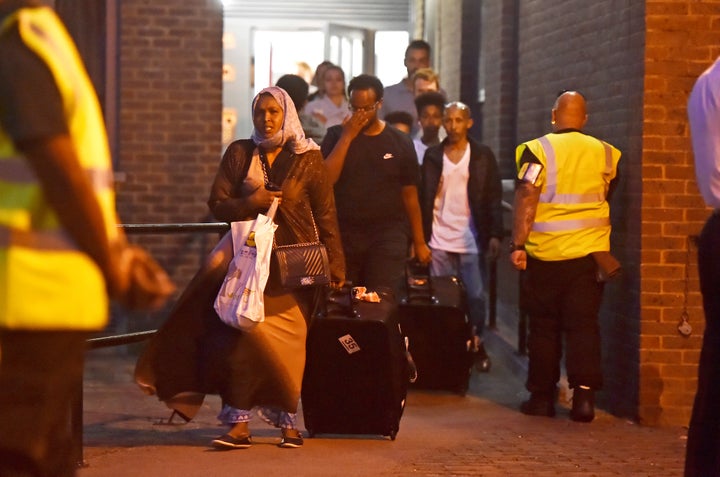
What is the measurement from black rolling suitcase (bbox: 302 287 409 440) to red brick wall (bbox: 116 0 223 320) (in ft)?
15.4

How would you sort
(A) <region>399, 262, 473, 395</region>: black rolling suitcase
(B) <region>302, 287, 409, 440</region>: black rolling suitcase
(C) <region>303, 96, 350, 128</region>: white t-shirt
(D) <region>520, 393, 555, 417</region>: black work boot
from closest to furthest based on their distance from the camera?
1. (B) <region>302, 287, 409, 440</region>: black rolling suitcase
2. (D) <region>520, 393, 555, 417</region>: black work boot
3. (A) <region>399, 262, 473, 395</region>: black rolling suitcase
4. (C) <region>303, 96, 350, 128</region>: white t-shirt

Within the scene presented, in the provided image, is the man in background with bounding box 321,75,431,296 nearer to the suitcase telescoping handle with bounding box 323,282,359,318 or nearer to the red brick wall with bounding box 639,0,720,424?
the suitcase telescoping handle with bounding box 323,282,359,318

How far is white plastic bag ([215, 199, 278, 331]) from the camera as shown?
24.6ft

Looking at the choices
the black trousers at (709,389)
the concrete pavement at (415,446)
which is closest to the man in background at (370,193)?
the concrete pavement at (415,446)

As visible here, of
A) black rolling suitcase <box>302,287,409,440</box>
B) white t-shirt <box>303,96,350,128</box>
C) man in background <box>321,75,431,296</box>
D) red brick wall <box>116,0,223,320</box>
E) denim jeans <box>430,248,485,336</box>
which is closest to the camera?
black rolling suitcase <box>302,287,409,440</box>

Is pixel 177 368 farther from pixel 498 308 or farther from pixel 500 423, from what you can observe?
pixel 498 308

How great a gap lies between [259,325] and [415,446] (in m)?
1.11

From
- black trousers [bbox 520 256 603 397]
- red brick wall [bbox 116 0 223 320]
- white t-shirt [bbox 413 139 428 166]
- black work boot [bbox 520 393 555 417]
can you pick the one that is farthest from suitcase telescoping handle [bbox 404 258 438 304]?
red brick wall [bbox 116 0 223 320]

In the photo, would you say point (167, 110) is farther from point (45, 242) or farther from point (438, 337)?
point (45, 242)

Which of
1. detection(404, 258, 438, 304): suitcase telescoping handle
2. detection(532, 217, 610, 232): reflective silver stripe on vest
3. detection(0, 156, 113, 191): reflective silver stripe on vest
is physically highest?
detection(0, 156, 113, 191): reflective silver stripe on vest

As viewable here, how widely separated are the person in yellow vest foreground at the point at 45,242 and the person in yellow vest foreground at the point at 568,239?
18.7 ft

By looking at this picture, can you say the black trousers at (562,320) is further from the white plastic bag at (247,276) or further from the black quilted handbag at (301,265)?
the white plastic bag at (247,276)

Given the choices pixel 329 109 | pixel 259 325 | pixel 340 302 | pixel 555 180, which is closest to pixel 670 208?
pixel 555 180

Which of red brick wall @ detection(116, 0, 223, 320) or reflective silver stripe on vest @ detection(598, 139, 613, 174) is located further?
red brick wall @ detection(116, 0, 223, 320)
